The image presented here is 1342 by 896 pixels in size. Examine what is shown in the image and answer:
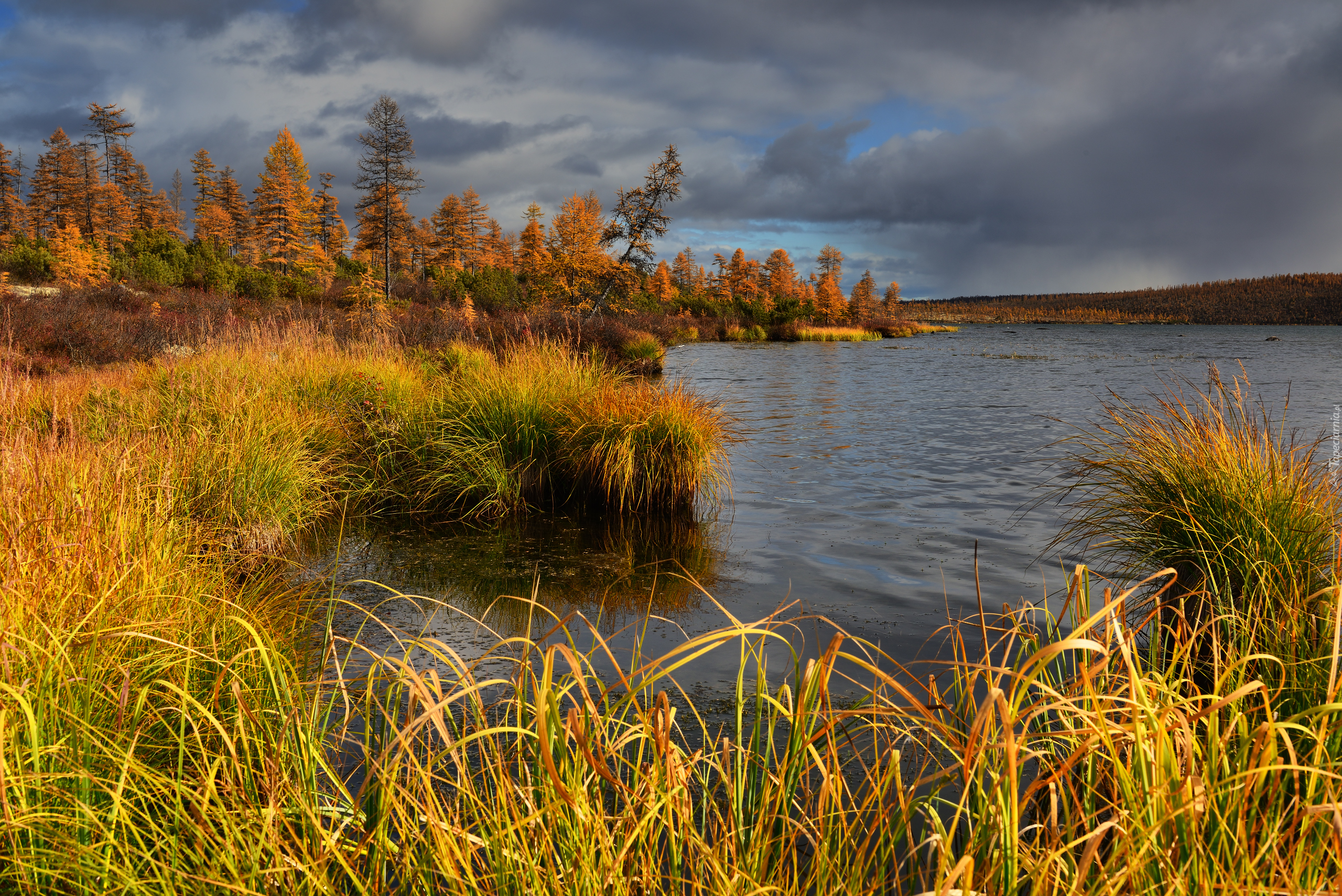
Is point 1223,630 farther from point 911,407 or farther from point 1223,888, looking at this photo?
point 911,407

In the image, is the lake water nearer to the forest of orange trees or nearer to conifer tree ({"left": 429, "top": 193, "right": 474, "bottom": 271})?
the forest of orange trees

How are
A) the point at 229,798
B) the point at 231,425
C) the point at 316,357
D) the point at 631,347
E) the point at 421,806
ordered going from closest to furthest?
the point at 421,806 < the point at 229,798 < the point at 231,425 < the point at 316,357 < the point at 631,347

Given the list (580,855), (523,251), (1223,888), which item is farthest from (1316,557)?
(523,251)

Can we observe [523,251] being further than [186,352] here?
Yes

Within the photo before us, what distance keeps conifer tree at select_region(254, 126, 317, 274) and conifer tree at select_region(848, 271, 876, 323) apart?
46448 millimetres

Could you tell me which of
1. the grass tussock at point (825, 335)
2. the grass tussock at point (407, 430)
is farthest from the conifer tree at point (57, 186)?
the grass tussock at point (407, 430)

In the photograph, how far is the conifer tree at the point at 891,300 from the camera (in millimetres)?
90500

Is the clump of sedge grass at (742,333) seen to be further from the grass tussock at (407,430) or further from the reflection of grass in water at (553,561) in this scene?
the reflection of grass in water at (553,561)

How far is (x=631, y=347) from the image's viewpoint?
20719 millimetres

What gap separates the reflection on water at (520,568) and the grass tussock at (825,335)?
43572mm

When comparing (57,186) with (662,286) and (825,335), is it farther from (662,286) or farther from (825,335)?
(825,335)

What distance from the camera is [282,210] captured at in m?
53.3

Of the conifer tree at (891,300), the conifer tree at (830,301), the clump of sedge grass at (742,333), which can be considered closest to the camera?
the clump of sedge grass at (742,333)

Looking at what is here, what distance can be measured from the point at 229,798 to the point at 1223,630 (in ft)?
12.6
